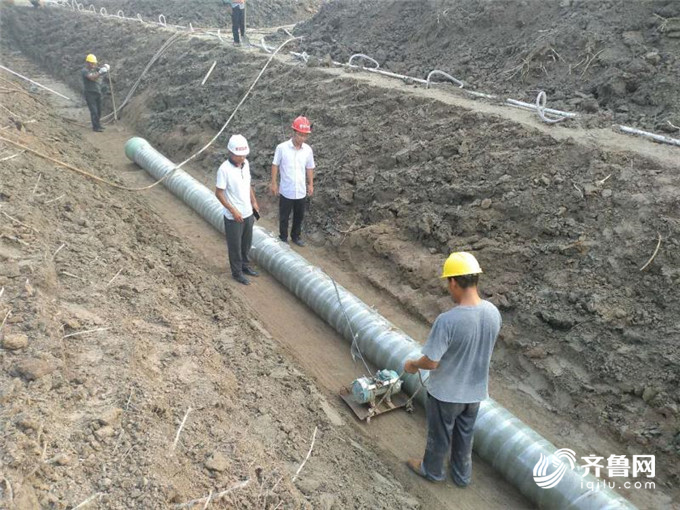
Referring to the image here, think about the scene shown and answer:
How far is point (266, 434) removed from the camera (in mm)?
4223

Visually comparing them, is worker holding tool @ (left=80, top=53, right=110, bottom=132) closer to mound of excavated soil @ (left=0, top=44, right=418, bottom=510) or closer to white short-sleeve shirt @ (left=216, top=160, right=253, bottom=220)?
mound of excavated soil @ (left=0, top=44, right=418, bottom=510)

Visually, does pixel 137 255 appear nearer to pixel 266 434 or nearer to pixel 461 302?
pixel 266 434

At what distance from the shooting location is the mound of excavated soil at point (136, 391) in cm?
311

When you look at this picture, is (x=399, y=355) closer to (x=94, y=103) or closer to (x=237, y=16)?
(x=94, y=103)

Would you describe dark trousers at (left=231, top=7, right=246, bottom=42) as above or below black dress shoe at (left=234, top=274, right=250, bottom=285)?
above

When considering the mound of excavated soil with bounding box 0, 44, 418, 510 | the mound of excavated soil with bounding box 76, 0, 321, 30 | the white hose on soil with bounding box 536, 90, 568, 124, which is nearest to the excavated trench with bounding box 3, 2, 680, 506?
the white hose on soil with bounding box 536, 90, 568, 124

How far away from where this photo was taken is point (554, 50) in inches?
366

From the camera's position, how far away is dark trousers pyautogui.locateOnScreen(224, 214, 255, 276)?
23.1 ft

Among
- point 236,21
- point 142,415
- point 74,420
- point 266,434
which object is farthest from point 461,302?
point 236,21

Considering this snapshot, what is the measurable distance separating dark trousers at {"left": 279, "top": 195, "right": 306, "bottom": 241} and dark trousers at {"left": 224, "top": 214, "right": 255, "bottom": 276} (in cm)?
72

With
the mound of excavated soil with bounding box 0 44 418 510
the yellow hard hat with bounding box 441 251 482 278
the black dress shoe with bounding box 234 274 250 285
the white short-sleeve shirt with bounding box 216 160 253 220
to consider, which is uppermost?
the yellow hard hat with bounding box 441 251 482 278

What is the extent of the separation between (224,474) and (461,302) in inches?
81.1

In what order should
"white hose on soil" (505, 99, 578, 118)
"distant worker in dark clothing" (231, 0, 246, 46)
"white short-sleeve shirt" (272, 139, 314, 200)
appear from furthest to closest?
1. "distant worker in dark clothing" (231, 0, 246, 46)
2. "white hose on soil" (505, 99, 578, 118)
3. "white short-sleeve shirt" (272, 139, 314, 200)

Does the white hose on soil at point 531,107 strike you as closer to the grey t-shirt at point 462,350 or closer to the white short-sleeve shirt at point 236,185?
the white short-sleeve shirt at point 236,185
